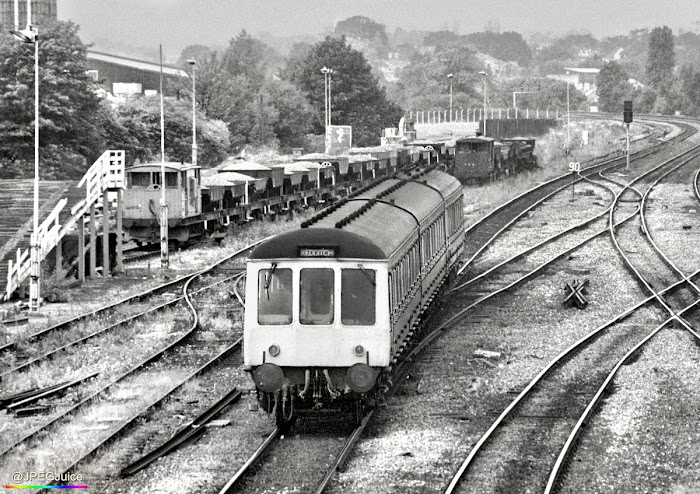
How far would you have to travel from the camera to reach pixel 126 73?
8056cm

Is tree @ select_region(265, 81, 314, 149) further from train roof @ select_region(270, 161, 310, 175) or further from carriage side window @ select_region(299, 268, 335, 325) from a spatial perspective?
carriage side window @ select_region(299, 268, 335, 325)

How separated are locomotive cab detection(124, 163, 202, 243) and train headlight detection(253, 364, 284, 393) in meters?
20.4

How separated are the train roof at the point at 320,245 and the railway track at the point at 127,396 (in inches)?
117

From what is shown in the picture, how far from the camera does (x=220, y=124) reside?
65875mm

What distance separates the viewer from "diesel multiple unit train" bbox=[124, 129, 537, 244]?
34125 millimetres

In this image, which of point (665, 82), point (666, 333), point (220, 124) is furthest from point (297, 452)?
point (665, 82)

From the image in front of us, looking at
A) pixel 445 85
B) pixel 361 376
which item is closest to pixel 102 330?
pixel 361 376

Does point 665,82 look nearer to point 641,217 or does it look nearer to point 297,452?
point 641,217

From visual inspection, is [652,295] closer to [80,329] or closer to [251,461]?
[80,329]

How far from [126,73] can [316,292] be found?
69651 millimetres

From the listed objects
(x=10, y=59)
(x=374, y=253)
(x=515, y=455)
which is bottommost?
(x=515, y=455)

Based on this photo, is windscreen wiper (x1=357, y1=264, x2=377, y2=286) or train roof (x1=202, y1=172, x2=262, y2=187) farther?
train roof (x1=202, y1=172, x2=262, y2=187)

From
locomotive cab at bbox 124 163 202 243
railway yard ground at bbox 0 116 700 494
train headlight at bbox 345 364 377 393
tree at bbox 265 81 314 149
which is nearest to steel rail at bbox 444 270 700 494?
railway yard ground at bbox 0 116 700 494

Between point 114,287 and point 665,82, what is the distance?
138 meters
